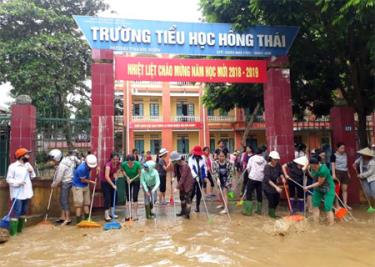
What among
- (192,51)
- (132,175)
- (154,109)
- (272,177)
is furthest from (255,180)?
(154,109)

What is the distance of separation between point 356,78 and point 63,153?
27.7ft

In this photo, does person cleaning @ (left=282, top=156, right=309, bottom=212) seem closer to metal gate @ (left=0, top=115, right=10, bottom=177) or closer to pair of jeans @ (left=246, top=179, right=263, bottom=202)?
pair of jeans @ (left=246, top=179, right=263, bottom=202)

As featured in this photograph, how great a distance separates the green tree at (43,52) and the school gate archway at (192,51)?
7.83m

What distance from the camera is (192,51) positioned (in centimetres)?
939

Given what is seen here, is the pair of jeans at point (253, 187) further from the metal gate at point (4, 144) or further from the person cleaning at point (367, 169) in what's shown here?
the metal gate at point (4, 144)

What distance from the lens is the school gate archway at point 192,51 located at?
8836 mm

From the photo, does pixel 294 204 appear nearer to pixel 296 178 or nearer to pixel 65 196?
pixel 296 178

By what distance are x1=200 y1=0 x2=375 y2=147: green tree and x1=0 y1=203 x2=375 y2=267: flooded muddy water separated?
4263mm

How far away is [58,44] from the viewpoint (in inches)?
670

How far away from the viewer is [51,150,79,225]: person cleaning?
7891 mm

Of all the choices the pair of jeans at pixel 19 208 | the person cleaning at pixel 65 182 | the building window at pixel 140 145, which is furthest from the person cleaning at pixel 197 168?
the building window at pixel 140 145

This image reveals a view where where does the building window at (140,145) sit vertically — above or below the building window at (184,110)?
below

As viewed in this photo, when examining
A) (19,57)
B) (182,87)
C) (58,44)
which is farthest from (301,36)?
(182,87)

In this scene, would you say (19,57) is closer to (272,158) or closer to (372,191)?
(272,158)
